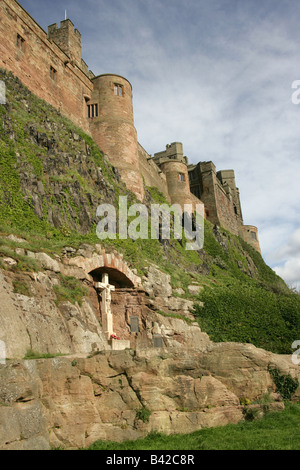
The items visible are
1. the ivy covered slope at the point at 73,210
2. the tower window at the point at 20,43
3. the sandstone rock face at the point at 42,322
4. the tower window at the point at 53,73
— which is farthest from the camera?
the tower window at the point at 53,73

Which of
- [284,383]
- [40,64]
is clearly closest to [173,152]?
[40,64]

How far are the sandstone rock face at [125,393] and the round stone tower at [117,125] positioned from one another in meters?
19.5

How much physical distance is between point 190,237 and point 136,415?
27.7m

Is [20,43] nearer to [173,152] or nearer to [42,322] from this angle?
[42,322]

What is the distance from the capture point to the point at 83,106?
31453 mm

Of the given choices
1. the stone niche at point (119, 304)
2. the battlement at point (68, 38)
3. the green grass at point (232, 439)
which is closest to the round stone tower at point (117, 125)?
the battlement at point (68, 38)

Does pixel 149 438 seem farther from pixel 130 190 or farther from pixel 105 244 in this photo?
pixel 130 190

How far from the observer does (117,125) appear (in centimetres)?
3097

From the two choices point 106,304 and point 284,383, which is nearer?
point 284,383

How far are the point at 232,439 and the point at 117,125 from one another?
25.8m

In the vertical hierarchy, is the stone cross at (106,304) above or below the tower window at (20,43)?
below

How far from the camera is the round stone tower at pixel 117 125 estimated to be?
3006 centimetres

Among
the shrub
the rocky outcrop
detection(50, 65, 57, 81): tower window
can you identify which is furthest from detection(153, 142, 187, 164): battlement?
the shrub

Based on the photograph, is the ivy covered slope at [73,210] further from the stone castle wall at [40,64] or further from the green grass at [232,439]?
the green grass at [232,439]
